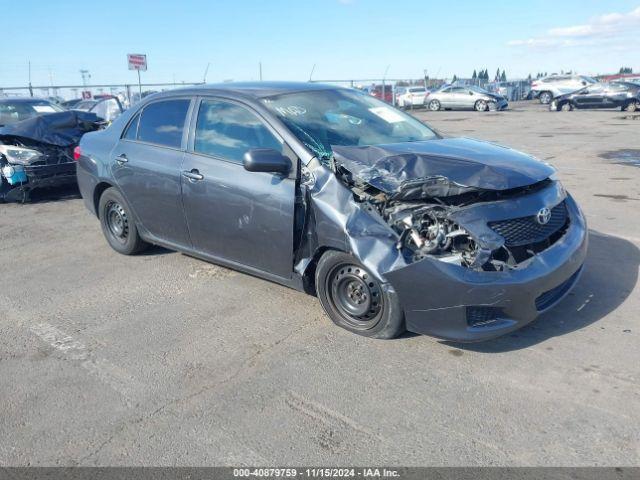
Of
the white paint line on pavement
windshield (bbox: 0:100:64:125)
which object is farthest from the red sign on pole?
the white paint line on pavement

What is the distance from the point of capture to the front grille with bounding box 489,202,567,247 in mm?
3469

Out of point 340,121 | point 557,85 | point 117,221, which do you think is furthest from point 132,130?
point 557,85

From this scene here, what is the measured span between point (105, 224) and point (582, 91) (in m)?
27.7

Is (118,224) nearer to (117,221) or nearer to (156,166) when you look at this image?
(117,221)

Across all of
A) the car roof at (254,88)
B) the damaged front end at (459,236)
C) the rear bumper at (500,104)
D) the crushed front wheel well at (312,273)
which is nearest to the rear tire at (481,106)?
the rear bumper at (500,104)

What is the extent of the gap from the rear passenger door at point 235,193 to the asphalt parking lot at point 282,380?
0.47 metres

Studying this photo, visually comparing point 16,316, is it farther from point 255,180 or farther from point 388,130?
point 388,130

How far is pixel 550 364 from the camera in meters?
3.44

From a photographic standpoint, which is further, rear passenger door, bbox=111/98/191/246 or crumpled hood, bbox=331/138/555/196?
rear passenger door, bbox=111/98/191/246

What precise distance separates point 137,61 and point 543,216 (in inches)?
937

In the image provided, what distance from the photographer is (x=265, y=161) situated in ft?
12.9

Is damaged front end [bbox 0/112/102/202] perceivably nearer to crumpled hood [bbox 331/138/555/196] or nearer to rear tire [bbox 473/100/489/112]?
crumpled hood [bbox 331/138/555/196]

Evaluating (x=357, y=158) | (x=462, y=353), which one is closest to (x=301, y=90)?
(x=357, y=158)

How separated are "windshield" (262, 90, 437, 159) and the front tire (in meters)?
0.83
